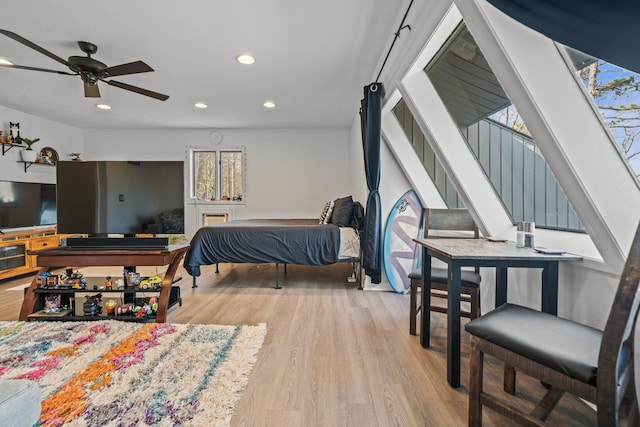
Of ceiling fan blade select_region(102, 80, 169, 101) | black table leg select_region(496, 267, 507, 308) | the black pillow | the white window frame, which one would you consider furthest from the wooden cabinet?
black table leg select_region(496, 267, 507, 308)

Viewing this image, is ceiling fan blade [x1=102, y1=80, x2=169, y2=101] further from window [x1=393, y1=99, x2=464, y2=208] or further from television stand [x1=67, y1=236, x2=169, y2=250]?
window [x1=393, y1=99, x2=464, y2=208]

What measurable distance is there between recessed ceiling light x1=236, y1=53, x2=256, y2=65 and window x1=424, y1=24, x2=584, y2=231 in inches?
64.1

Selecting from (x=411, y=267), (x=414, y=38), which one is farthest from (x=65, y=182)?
(x=411, y=267)

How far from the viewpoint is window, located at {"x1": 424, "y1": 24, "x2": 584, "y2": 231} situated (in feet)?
6.23

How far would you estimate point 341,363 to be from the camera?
1842mm

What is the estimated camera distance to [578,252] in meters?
1.65

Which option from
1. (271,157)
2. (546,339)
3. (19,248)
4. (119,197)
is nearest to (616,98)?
(546,339)

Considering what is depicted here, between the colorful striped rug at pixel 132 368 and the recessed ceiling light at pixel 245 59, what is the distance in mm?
2441

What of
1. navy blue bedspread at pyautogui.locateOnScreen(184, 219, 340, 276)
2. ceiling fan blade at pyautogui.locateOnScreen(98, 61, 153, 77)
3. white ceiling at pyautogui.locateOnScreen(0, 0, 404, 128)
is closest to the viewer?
white ceiling at pyautogui.locateOnScreen(0, 0, 404, 128)

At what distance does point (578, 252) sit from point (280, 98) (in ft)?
11.6

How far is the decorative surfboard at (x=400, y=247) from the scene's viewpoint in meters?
3.33

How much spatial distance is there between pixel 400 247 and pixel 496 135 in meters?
1.55

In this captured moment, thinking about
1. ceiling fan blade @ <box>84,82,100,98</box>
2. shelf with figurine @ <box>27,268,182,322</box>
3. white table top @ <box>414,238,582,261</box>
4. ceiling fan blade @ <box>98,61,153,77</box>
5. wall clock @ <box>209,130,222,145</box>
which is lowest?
shelf with figurine @ <box>27,268,182,322</box>

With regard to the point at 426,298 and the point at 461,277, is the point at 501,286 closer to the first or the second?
the point at 461,277
